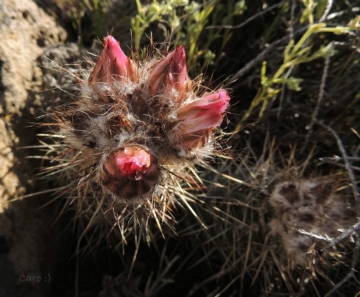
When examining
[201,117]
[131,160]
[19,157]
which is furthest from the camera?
[19,157]

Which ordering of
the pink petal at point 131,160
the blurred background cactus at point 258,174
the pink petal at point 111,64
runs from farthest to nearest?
1. the blurred background cactus at point 258,174
2. the pink petal at point 111,64
3. the pink petal at point 131,160

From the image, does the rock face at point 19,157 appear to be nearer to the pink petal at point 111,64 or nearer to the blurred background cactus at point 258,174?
the blurred background cactus at point 258,174

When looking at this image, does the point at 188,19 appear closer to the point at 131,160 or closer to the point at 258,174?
the point at 258,174

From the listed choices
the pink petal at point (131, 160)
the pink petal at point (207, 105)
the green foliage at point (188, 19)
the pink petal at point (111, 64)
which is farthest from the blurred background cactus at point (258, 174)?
the pink petal at point (131, 160)

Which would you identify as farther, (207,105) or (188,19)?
(188,19)

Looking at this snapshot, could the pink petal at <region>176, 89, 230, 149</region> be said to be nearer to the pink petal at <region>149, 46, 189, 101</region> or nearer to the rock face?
the pink petal at <region>149, 46, 189, 101</region>

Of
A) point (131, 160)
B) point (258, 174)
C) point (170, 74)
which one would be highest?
point (170, 74)

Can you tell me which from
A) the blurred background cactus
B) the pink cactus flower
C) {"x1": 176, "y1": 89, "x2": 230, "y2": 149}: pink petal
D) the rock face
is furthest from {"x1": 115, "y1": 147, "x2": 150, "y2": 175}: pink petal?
the rock face

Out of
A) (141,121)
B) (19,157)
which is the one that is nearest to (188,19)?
(141,121)
